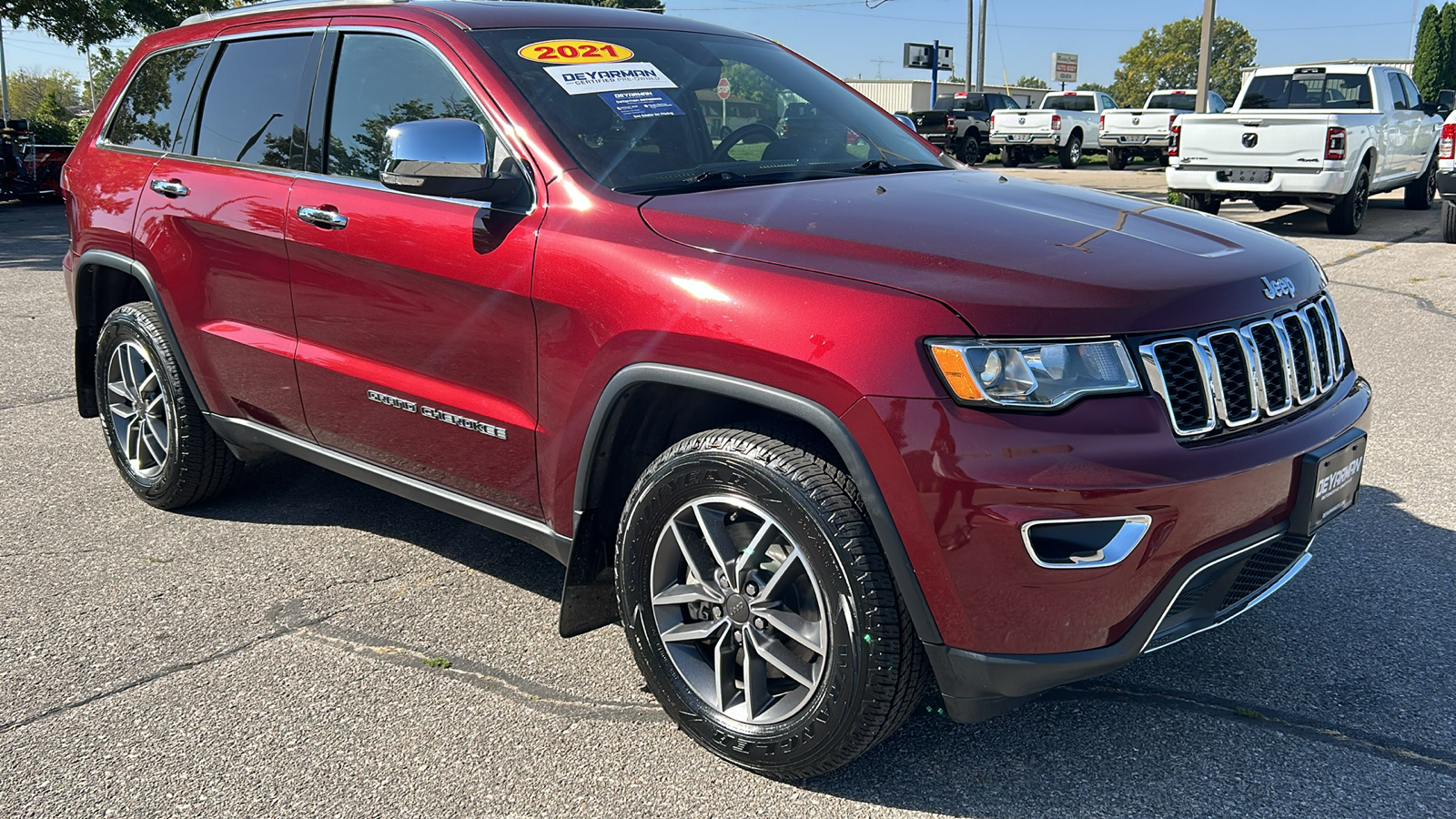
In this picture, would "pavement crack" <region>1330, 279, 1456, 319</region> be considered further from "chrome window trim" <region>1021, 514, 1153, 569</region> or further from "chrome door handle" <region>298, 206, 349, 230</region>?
"chrome door handle" <region>298, 206, 349, 230</region>

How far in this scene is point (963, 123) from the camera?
28422mm

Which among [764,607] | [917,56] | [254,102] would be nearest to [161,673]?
[764,607]

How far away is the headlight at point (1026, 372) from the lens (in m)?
2.30

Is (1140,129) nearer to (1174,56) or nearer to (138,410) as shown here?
(138,410)

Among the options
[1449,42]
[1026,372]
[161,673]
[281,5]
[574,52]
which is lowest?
[161,673]

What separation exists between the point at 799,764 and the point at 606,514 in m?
0.82

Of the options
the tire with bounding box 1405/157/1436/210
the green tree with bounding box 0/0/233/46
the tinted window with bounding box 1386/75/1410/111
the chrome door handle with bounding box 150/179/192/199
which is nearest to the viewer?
the chrome door handle with bounding box 150/179/192/199

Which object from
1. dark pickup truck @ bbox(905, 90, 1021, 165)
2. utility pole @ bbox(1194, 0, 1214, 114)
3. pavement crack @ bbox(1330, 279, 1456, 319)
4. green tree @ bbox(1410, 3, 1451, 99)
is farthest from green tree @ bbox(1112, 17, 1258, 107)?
pavement crack @ bbox(1330, 279, 1456, 319)

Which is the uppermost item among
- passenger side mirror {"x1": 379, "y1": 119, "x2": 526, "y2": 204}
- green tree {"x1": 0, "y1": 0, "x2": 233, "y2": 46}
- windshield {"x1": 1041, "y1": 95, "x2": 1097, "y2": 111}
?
green tree {"x1": 0, "y1": 0, "x2": 233, "y2": 46}

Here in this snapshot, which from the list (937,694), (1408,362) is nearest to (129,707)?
(937,694)

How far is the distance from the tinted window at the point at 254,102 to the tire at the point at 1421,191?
15.6 meters

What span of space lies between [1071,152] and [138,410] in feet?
81.2

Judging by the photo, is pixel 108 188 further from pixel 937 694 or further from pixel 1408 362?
pixel 1408 362

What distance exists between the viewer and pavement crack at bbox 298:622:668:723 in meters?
3.07
